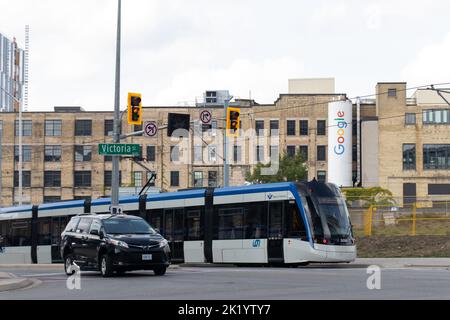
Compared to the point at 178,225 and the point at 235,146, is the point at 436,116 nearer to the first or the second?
the point at 235,146

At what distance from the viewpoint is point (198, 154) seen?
104 m

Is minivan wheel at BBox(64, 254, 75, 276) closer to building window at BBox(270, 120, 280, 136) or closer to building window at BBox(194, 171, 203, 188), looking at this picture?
building window at BBox(194, 171, 203, 188)

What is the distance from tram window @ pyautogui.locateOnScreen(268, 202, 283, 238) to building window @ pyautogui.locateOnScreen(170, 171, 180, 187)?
7405cm

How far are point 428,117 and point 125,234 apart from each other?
82.8m

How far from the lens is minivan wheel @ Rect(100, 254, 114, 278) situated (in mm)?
22575

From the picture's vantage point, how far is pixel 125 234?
909 inches

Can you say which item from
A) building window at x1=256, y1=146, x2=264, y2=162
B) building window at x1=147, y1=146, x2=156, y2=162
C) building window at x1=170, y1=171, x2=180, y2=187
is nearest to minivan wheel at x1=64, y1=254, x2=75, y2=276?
building window at x1=256, y1=146, x2=264, y2=162

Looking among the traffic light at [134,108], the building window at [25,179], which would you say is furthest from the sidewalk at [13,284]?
the building window at [25,179]

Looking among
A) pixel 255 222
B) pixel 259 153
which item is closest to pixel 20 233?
pixel 255 222

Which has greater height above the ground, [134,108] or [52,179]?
[134,108]

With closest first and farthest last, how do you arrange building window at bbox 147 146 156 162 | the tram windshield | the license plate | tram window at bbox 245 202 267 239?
the license plate → the tram windshield → tram window at bbox 245 202 267 239 → building window at bbox 147 146 156 162

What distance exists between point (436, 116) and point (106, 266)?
275 ft
